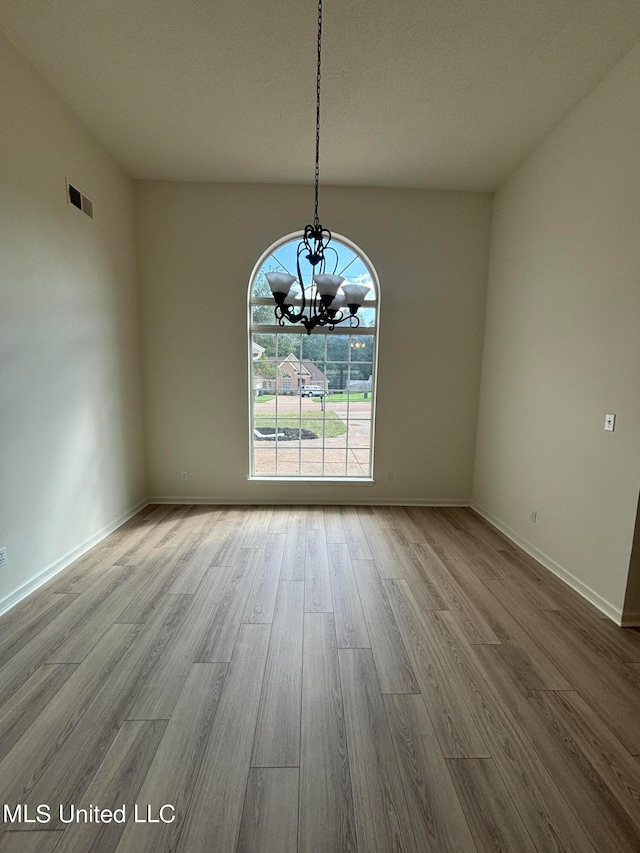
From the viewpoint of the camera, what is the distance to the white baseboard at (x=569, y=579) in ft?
7.41

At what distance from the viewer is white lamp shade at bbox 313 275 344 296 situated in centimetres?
195

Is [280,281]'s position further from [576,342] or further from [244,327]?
[576,342]

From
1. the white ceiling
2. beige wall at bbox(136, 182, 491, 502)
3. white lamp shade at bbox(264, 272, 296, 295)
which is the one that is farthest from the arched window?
white lamp shade at bbox(264, 272, 296, 295)

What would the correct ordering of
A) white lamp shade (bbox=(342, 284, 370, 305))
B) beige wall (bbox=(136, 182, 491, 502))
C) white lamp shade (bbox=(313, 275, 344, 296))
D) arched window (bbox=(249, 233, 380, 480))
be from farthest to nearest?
arched window (bbox=(249, 233, 380, 480))
beige wall (bbox=(136, 182, 491, 502))
white lamp shade (bbox=(342, 284, 370, 305))
white lamp shade (bbox=(313, 275, 344, 296))

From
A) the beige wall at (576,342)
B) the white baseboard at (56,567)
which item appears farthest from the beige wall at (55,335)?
the beige wall at (576,342)

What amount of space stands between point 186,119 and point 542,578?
4516 millimetres

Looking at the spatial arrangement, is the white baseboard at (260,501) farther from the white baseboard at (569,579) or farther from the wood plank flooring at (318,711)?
the wood plank flooring at (318,711)

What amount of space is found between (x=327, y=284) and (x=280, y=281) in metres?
0.26

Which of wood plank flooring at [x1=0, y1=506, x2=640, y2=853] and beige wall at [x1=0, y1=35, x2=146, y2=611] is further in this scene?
beige wall at [x1=0, y1=35, x2=146, y2=611]

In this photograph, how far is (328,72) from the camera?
7.79ft

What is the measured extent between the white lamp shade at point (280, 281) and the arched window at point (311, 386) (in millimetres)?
2060

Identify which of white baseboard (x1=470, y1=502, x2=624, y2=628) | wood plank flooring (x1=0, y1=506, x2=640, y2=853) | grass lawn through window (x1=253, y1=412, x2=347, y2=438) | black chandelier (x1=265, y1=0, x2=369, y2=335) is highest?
black chandelier (x1=265, y1=0, x2=369, y2=335)

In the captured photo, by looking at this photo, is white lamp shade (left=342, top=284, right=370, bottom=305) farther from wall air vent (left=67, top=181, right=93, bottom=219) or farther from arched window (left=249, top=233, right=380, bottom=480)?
wall air vent (left=67, top=181, right=93, bottom=219)

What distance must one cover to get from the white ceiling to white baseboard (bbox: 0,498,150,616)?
342cm
